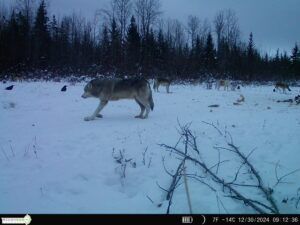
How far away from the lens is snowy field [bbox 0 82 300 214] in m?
4.46

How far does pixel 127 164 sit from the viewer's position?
5727mm

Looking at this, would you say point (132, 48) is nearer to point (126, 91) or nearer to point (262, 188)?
point (126, 91)

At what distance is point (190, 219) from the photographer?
353cm

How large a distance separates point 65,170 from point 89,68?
32.1 meters

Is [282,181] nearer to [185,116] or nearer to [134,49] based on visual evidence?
[185,116]

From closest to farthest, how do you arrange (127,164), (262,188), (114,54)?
(262,188), (127,164), (114,54)

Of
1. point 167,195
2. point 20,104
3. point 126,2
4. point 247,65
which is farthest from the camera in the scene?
point 247,65

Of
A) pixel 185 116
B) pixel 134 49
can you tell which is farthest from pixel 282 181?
pixel 134 49

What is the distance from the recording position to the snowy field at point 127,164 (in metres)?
4.46
